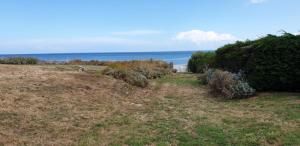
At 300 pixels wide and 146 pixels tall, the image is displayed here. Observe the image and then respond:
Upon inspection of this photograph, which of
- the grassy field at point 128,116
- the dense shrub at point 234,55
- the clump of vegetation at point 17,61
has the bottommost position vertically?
the grassy field at point 128,116

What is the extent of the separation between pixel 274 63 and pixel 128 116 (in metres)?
5.59

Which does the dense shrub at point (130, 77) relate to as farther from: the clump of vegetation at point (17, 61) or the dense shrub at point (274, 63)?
the clump of vegetation at point (17, 61)

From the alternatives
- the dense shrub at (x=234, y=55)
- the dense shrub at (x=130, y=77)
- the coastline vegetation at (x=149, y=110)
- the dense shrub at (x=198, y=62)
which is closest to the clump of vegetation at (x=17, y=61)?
the dense shrub at (x=130, y=77)

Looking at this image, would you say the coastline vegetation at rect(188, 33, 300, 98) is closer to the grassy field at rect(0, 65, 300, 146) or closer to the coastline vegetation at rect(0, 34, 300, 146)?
the coastline vegetation at rect(0, 34, 300, 146)

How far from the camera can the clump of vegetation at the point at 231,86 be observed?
12.0 meters

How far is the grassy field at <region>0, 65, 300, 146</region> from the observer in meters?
7.03

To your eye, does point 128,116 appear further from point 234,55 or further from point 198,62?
point 198,62

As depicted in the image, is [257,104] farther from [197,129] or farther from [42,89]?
[42,89]

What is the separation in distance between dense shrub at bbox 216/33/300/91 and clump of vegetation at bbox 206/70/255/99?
1.74 ft

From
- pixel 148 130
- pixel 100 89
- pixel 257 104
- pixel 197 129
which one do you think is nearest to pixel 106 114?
pixel 148 130

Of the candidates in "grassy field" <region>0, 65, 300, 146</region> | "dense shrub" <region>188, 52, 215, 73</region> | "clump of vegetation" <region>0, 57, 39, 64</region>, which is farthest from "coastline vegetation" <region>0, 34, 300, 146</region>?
"dense shrub" <region>188, 52, 215, 73</region>

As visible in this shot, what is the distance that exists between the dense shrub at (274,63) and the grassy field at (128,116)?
2.15ft

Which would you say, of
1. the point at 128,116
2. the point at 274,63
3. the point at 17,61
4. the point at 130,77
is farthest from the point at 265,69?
the point at 17,61

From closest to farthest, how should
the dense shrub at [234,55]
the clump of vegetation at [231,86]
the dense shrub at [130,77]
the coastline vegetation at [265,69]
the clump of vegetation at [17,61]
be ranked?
the clump of vegetation at [231,86] < the coastline vegetation at [265,69] < the dense shrub at [234,55] < the dense shrub at [130,77] < the clump of vegetation at [17,61]
